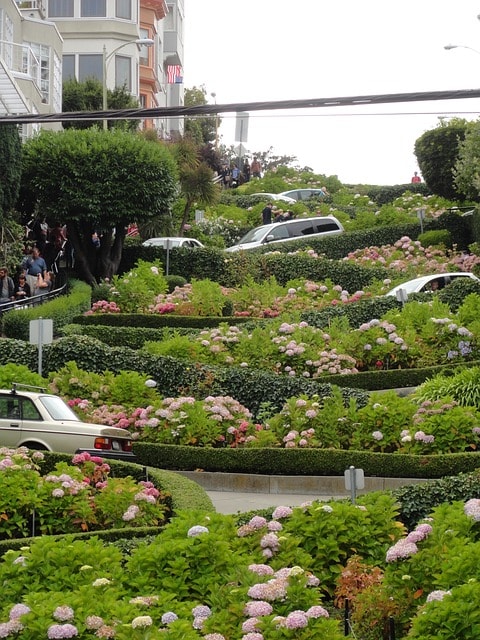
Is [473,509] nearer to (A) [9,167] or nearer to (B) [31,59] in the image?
(A) [9,167]

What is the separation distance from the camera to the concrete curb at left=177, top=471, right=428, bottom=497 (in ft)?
67.2

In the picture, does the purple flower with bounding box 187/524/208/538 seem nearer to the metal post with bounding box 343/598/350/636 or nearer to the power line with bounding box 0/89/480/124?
the metal post with bounding box 343/598/350/636

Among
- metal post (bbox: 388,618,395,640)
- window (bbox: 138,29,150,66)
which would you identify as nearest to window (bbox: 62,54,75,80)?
window (bbox: 138,29,150,66)

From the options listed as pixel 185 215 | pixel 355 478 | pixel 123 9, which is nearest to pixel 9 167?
pixel 185 215

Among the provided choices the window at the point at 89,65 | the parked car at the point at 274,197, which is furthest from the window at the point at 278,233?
the window at the point at 89,65

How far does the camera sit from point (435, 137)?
184 ft

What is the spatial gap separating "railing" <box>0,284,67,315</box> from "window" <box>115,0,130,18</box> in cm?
4134

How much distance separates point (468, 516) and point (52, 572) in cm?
302

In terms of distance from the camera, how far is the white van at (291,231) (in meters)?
51.2

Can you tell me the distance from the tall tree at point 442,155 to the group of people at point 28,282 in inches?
762

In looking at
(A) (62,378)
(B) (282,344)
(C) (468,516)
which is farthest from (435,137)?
(C) (468,516)

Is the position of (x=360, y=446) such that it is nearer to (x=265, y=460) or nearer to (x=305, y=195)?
(x=265, y=460)

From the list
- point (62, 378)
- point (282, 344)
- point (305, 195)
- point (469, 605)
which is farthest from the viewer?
point (305, 195)

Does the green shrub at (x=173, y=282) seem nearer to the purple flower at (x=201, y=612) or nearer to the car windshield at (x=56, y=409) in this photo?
the car windshield at (x=56, y=409)
